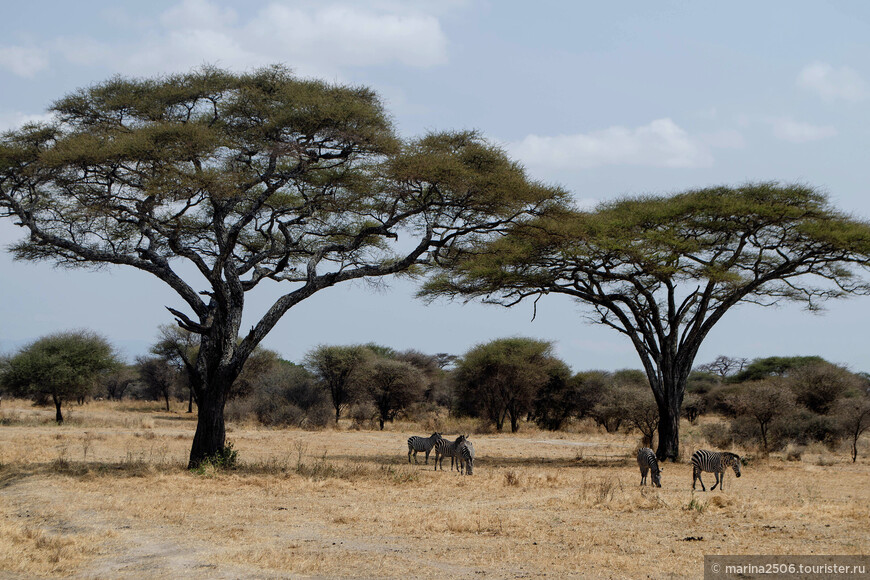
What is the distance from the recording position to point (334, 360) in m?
40.8

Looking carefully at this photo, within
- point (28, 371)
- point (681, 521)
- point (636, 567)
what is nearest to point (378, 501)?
point (681, 521)

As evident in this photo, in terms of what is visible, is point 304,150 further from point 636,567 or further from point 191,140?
point 636,567

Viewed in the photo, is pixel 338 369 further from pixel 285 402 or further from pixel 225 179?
pixel 225 179

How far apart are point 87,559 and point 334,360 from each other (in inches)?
1321

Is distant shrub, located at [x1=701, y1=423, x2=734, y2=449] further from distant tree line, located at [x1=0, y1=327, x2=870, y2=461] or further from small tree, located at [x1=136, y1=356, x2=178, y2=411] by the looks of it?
small tree, located at [x1=136, y1=356, x2=178, y2=411]

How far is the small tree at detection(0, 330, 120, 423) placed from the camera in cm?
3052

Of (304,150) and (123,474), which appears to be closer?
(123,474)

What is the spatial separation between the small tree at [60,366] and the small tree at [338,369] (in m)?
11.2

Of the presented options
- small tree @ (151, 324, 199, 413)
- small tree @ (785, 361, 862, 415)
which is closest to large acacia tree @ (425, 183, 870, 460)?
small tree @ (785, 361, 862, 415)

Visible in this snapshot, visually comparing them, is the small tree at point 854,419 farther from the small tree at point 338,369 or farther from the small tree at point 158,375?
the small tree at point 158,375

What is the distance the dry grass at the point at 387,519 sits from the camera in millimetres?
7152

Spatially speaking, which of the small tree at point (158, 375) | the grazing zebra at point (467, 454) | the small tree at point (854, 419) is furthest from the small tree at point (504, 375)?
the grazing zebra at point (467, 454)

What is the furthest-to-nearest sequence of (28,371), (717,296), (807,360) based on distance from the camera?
(807,360)
(28,371)
(717,296)

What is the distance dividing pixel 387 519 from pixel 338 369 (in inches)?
1230
